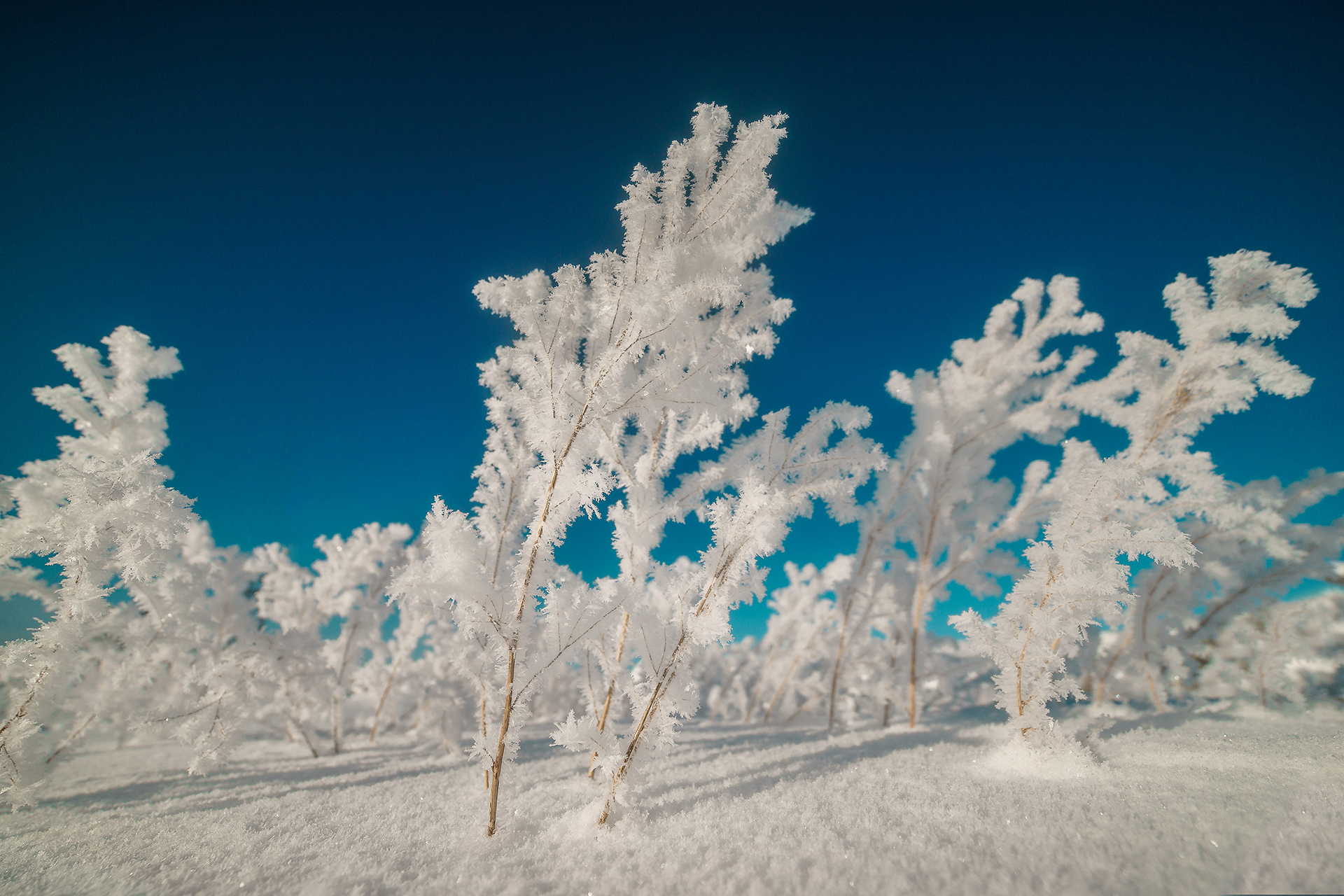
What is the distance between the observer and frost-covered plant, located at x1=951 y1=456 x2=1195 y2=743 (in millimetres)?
3469

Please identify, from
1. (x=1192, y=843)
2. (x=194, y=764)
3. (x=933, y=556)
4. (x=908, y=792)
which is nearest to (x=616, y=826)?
(x=908, y=792)

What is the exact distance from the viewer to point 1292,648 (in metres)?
5.82

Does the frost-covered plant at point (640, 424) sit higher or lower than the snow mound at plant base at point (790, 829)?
higher

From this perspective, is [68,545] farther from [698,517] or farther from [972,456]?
[972,456]

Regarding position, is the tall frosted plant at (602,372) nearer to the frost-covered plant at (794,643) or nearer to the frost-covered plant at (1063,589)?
the frost-covered plant at (1063,589)

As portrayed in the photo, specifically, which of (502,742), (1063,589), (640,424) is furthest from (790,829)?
(640,424)

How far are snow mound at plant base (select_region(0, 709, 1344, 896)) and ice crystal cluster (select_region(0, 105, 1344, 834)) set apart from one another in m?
0.39

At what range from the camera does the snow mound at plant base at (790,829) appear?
2170mm

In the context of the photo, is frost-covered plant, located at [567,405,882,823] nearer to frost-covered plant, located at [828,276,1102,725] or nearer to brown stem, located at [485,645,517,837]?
brown stem, located at [485,645,517,837]

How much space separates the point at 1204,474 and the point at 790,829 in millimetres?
5519

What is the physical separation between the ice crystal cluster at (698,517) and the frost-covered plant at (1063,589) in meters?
0.02

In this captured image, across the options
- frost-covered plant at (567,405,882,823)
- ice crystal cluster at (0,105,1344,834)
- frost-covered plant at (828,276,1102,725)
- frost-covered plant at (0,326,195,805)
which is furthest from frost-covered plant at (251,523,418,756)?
frost-covered plant at (828,276,1102,725)

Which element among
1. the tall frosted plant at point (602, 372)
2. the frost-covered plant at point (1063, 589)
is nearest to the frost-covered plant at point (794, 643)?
the frost-covered plant at point (1063, 589)

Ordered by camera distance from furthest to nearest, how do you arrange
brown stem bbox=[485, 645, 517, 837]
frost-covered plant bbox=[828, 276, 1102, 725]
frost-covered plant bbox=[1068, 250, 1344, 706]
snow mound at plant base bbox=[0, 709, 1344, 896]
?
frost-covered plant bbox=[828, 276, 1102, 725], frost-covered plant bbox=[1068, 250, 1344, 706], brown stem bbox=[485, 645, 517, 837], snow mound at plant base bbox=[0, 709, 1344, 896]
